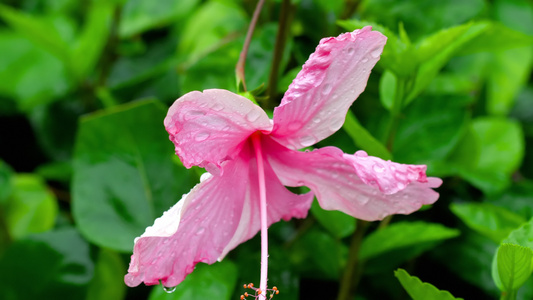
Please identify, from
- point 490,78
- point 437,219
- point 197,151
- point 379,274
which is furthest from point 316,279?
point 490,78

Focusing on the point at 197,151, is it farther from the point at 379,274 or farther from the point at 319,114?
the point at 379,274

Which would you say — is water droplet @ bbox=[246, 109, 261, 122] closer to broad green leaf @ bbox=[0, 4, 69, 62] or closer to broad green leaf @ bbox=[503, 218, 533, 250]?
broad green leaf @ bbox=[503, 218, 533, 250]

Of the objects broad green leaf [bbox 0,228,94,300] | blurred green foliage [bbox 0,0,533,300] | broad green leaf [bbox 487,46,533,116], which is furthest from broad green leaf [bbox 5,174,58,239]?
broad green leaf [bbox 487,46,533,116]

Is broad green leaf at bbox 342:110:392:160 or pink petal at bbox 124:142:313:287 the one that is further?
broad green leaf at bbox 342:110:392:160

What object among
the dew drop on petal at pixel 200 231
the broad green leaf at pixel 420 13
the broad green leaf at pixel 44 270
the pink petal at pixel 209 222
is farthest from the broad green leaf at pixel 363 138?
the broad green leaf at pixel 44 270

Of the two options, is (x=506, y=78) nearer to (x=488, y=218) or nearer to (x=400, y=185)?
(x=488, y=218)

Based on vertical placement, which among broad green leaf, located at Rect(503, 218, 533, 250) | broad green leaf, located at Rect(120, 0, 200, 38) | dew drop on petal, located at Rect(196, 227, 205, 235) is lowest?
broad green leaf, located at Rect(503, 218, 533, 250)

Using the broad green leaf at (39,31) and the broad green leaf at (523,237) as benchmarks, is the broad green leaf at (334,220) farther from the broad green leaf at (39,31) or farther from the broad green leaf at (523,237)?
the broad green leaf at (39,31)
